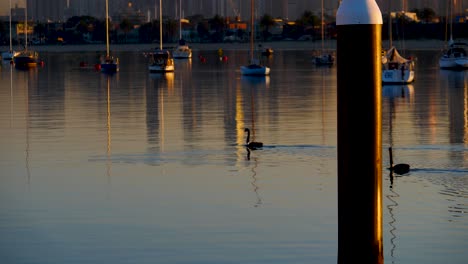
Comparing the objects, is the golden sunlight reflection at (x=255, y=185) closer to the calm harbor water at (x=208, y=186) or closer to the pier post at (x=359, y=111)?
the calm harbor water at (x=208, y=186)

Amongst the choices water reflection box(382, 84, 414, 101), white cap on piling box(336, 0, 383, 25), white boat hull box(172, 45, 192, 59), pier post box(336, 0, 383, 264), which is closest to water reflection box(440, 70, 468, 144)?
water reflection box(382, 84, 414, 101)

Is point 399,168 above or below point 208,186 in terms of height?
above

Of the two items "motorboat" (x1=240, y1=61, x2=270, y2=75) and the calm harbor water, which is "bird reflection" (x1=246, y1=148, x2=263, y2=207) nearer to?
the calm harbor water

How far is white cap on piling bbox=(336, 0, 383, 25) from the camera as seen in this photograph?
10758 millimetres

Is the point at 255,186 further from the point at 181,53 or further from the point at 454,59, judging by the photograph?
the point at 181,53

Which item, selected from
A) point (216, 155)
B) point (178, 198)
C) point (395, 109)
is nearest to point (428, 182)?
point (178, 198)

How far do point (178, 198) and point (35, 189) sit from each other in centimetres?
401

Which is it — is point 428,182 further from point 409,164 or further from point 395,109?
point 395,109

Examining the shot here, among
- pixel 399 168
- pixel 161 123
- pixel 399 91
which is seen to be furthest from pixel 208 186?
pixel 399 91

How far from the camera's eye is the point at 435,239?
20.4m

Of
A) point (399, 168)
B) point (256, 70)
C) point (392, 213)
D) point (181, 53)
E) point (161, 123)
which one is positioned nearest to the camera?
point (392, 213)

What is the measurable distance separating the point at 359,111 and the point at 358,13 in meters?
0.90

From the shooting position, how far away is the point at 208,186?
2789 cm

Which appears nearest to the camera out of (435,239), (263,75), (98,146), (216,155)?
(435,239)
